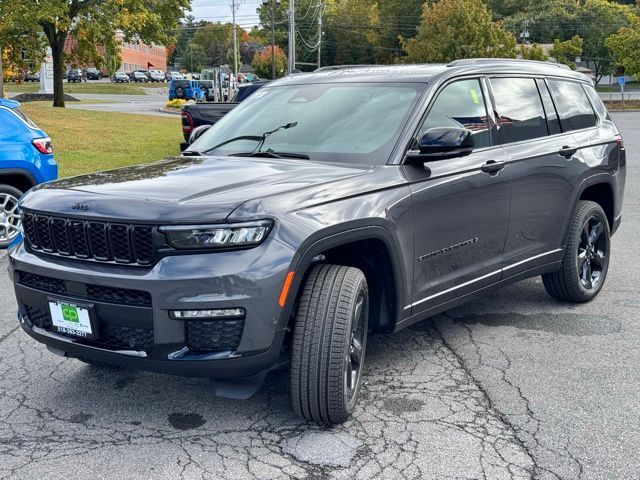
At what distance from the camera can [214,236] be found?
351 centimetres

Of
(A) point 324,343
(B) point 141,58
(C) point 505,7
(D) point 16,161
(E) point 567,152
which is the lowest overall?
(B) point 141,58

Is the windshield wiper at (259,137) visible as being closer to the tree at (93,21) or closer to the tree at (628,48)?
the tree at (93,21)

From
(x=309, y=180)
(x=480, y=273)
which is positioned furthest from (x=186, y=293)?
(x=480, y=273)

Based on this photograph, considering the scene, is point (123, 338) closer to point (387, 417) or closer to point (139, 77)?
point (387, 417)

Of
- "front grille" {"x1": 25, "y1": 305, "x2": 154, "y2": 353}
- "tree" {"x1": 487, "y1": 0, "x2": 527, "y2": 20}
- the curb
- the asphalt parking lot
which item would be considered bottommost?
the curb

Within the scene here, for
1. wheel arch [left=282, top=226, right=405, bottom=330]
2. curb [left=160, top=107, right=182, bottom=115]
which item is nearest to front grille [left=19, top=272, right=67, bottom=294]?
wheel arch [left=282, top=226, right=405, bottom=330]

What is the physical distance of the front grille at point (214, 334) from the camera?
3533 mm

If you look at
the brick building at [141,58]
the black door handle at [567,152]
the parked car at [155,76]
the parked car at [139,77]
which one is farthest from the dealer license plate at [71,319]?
the brick building at [141,58]

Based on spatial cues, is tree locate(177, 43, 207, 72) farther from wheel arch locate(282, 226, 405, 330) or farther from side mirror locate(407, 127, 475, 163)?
wheel arch locate(282, 226, 405, 330)

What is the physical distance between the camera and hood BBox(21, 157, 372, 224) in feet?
11.7

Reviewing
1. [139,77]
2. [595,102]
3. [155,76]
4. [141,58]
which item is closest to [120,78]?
[139,77]

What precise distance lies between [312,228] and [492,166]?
5.70 ft

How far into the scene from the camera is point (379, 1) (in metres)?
103

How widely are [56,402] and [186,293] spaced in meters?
1.36
